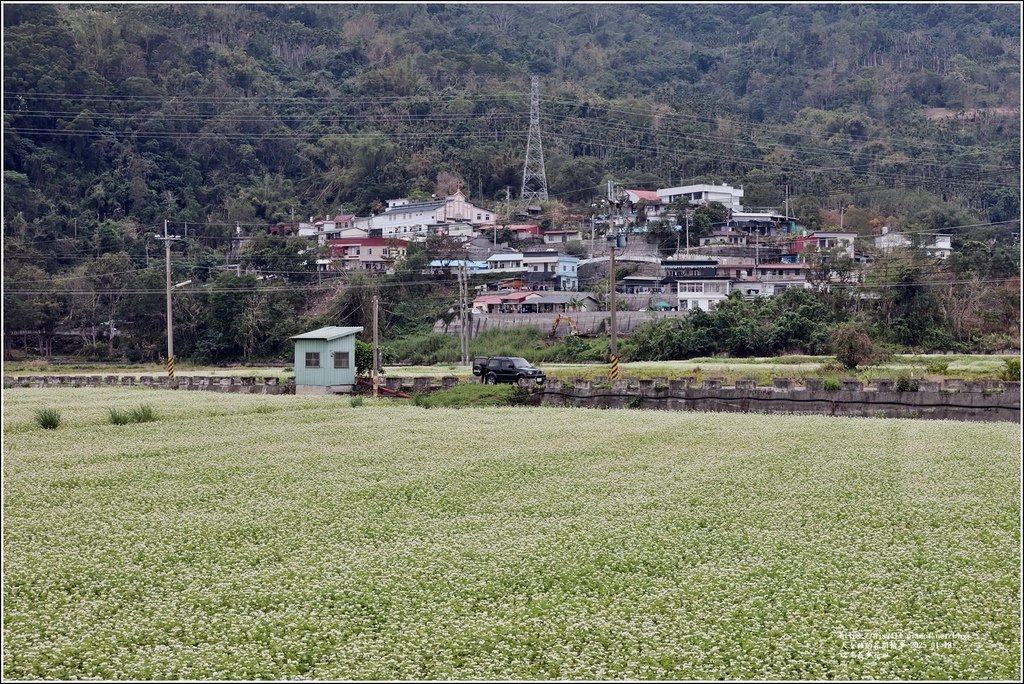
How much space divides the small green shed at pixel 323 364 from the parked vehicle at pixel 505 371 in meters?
4.62

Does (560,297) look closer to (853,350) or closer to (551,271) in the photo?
(551,271)

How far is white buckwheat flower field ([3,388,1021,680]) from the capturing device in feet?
28.4

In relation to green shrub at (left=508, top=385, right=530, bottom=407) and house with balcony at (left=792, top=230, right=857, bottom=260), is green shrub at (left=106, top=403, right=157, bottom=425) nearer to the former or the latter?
green shrub at (left=508, top=385, right=530, bottom=407)

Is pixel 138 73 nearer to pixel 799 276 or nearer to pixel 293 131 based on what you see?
pixel 293 131

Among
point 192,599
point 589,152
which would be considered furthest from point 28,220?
point 192,599

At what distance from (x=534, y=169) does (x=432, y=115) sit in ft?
67.3

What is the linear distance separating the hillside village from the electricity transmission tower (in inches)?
246

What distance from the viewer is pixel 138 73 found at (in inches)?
4670

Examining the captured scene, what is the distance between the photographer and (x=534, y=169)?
104750 mm

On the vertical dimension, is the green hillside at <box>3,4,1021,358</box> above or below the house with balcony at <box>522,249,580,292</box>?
above

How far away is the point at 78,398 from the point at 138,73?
97.6 metres

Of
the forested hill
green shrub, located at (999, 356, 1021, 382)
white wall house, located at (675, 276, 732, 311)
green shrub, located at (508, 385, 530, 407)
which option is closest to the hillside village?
white wall house, located at (675, 276, 732, 311)

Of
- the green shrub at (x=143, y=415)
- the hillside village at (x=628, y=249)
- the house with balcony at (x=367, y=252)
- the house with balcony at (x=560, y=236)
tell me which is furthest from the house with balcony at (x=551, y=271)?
the green shrub at (x=143, y=415)

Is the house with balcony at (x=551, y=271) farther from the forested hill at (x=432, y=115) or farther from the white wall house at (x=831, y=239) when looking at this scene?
the forested hill at (x=432, y=115)
